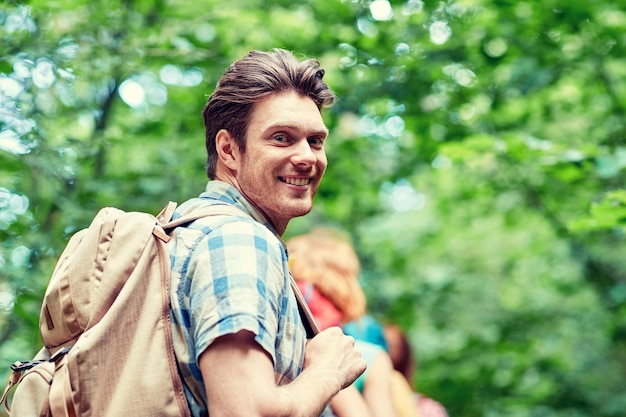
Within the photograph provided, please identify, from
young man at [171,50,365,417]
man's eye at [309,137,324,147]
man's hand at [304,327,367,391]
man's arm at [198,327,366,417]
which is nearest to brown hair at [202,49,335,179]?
young man at [171,50,365,417]

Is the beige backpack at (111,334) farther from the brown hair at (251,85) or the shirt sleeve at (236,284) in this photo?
the brown hair at (251,85)

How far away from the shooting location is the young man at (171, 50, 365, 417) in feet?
5.35

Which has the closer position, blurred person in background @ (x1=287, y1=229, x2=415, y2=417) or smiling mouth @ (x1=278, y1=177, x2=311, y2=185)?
smiling mouth @ (x1=278, y1=177, x2=311, y2=185)

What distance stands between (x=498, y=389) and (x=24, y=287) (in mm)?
5317

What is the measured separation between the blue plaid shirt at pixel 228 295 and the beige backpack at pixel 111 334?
0.04 metres

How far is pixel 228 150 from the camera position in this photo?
7.14ft

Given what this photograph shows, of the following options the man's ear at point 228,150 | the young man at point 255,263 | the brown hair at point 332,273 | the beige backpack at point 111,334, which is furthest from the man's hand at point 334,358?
the brown hair at point 332,273

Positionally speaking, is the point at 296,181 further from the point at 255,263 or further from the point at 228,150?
the point at 255,263

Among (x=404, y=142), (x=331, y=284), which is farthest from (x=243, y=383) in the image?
(x=404, y=142)

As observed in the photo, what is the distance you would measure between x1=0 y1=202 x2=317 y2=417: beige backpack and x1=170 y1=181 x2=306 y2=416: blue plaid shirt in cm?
4

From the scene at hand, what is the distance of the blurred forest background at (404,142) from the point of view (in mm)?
4168

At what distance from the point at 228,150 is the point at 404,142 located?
5.03 meters

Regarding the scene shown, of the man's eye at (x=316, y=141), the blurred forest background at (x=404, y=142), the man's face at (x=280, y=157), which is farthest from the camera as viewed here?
the blurred forest background at (x=404, y=142)

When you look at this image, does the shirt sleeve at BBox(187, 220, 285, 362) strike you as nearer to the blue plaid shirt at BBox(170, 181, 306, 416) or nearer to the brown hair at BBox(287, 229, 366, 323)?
the blue plaid shirt at BBox(170, 181, 306, 416)
